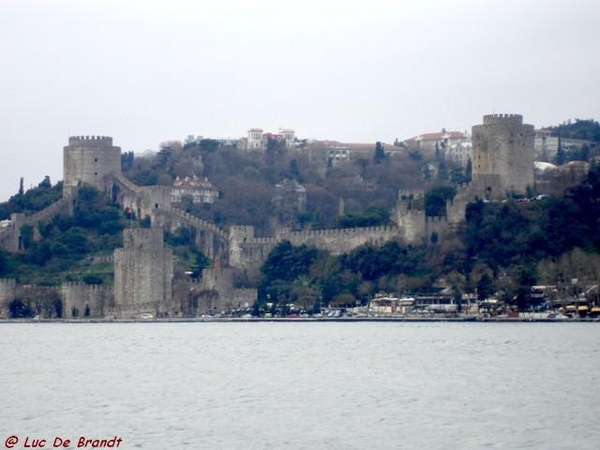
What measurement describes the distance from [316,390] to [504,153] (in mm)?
39384

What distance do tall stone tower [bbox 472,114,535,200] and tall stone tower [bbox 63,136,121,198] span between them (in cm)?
1919

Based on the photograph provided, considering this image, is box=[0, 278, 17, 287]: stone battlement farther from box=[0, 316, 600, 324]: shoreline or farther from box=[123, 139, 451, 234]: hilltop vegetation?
box=[123, 139, 451, 234]: hilltop vegetation

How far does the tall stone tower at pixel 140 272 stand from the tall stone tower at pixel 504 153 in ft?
48.3

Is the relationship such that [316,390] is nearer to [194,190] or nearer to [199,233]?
[199,233]

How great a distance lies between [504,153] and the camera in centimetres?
7738

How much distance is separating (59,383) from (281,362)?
26.6ft

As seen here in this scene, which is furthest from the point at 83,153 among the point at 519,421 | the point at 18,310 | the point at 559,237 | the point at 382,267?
the point at 519,421

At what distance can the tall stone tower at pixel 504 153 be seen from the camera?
76875 mm

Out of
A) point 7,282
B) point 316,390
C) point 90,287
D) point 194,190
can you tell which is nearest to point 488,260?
point 90,287

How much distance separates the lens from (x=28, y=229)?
8012 centimetres

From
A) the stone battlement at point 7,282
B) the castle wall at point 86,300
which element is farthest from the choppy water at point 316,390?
the stone battlement at point 7,282

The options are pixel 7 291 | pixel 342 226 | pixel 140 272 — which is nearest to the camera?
pixel 140 272

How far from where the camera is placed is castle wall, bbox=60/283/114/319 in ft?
238

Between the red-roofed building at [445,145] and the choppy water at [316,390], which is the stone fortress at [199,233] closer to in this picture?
the choppy water at [316,390]
